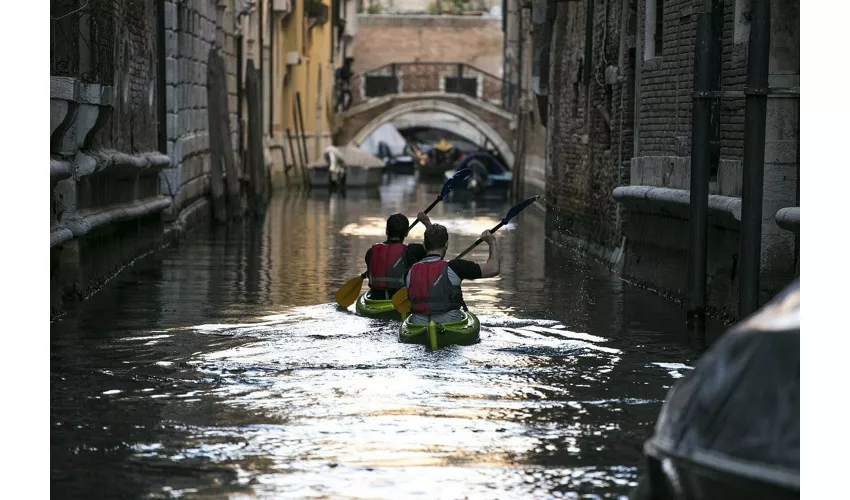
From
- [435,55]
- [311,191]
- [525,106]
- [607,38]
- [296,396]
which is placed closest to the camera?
[296,396]

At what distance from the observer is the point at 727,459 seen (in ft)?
13.4

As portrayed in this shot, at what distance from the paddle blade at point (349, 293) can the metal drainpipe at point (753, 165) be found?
3857 mm

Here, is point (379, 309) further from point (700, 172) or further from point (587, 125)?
point (587, 125)

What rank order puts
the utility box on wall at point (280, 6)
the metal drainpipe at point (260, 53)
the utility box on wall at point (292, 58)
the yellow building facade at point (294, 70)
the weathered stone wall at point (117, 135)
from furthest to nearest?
the utility box on wall at point (292, 58) < the utility box on wall at point (280, 6) < the yellow building facade at point (294, 70) < the metal drainpipe at point (260, 53) < the weathered stone wall at point (117, 135)

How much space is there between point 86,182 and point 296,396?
6.46 metres

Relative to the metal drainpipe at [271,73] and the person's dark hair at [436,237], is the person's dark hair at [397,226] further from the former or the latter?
the metal drainpipe at [271,73]

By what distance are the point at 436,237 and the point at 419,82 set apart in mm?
46064

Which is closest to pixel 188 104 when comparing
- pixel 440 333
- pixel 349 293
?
pixel 349 293

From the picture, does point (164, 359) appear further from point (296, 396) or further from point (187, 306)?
point (187, 306)

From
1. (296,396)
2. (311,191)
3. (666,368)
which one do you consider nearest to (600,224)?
(666,368)

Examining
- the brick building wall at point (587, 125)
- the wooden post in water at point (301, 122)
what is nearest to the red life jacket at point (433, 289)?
the brick building wall at point (587, 125)

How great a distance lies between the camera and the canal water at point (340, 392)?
699 cm

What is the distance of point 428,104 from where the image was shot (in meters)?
55.8

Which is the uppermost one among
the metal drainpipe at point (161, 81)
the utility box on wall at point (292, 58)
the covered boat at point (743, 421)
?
the utility box on wall at point (292, 58)
